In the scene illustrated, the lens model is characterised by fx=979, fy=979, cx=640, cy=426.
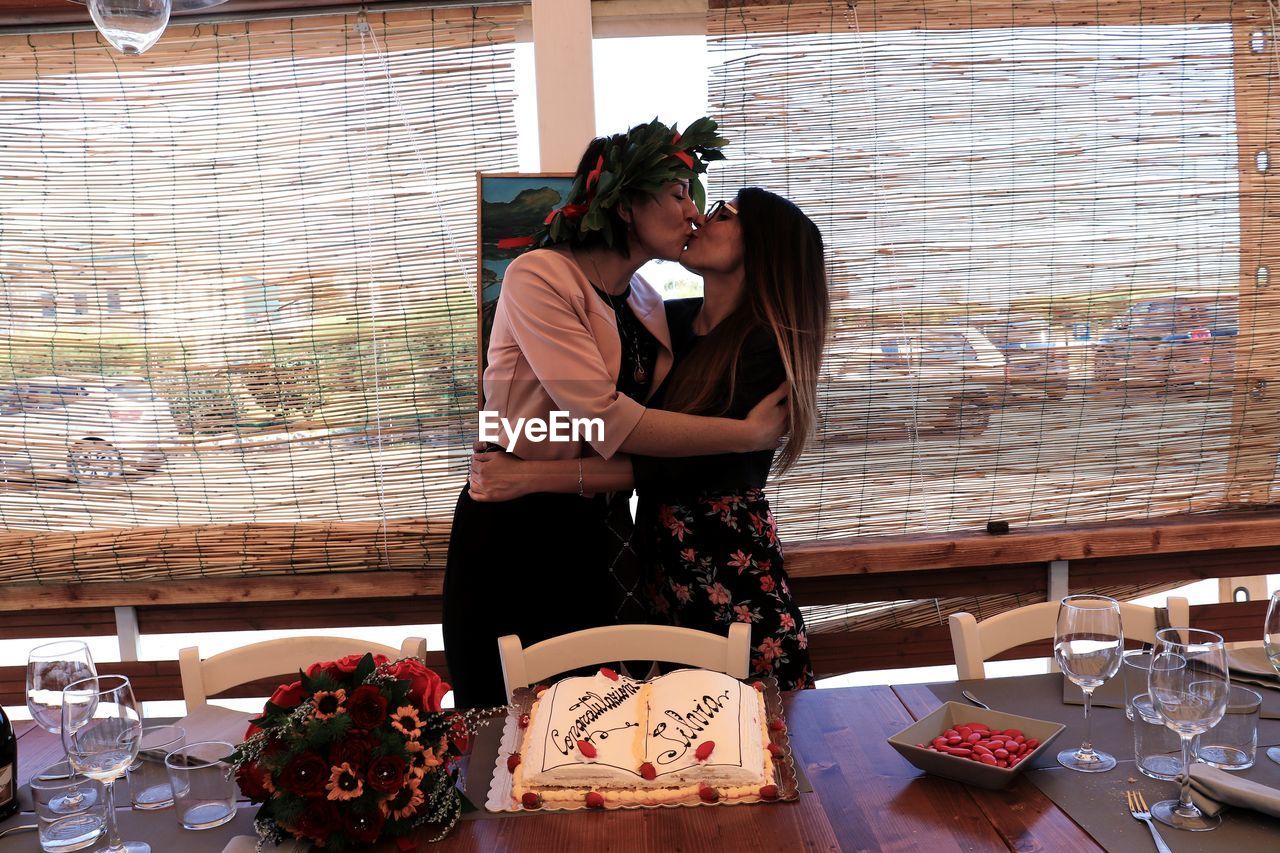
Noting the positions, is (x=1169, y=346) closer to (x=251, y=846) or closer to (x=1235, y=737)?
(x=1235, y=737)

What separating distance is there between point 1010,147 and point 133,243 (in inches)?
99.9

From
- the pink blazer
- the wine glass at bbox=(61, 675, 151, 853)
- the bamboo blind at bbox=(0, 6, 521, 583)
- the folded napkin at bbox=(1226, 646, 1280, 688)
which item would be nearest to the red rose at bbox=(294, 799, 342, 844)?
the wine glass at bbox=(61, 675, 151, 853)

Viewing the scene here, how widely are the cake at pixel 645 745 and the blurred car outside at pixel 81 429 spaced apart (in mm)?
1979

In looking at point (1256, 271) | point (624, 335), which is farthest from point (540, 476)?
point (1256, 271)

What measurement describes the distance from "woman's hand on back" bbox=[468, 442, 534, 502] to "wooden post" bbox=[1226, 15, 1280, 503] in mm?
2221

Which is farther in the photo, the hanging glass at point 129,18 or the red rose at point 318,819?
the hanging glass at point 129,18

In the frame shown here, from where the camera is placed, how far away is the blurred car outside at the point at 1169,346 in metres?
2.90

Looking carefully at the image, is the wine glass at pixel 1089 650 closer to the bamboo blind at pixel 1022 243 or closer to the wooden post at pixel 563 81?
the bamboo blind at pixel 1022 243

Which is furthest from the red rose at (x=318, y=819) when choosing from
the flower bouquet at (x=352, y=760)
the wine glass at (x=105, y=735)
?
the wine glass at (x=105, y=735)

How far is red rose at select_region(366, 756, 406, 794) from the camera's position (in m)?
1.14

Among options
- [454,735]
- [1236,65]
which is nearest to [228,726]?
[454,735]

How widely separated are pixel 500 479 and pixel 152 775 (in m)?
0.91

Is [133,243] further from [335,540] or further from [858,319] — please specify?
[858,319]

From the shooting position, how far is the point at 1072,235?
2.85 m
